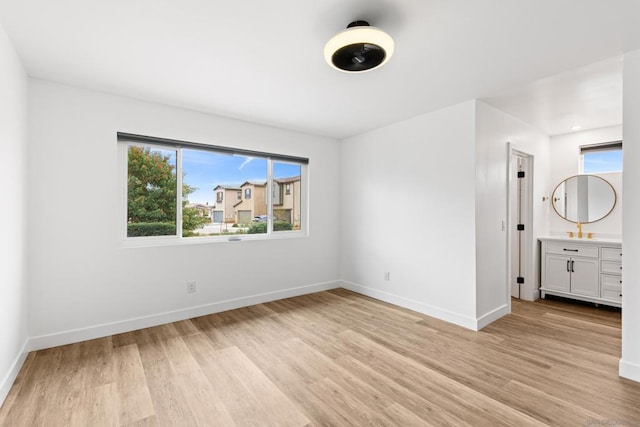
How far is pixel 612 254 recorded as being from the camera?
12.3 ft

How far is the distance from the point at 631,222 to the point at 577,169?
2.72m

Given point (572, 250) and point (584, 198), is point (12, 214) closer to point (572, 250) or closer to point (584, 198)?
point (572, 250)

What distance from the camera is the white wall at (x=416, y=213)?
324cm

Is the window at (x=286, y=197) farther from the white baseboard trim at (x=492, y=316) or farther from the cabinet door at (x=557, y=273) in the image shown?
the cabinet door at (x=557, y=273)

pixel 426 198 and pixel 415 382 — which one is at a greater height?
pixel 426 198

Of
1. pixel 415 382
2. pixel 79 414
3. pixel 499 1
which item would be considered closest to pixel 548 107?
pixel 499 1

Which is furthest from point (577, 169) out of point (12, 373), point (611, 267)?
point (12, 373)

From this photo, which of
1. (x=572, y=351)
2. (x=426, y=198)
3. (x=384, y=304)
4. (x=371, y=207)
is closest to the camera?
(x=572, y=351)

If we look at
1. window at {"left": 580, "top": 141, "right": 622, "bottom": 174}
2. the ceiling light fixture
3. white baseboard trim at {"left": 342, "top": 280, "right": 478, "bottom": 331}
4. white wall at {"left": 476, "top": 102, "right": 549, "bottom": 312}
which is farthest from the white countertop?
the ceiling light fixture

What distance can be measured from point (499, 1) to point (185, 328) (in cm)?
375

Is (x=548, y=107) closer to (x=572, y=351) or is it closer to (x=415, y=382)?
(x=572, y=351)

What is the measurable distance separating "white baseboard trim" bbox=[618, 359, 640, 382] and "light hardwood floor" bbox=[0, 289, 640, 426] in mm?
56

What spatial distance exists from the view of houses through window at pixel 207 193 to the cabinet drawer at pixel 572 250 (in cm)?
363

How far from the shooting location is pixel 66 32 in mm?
1993
